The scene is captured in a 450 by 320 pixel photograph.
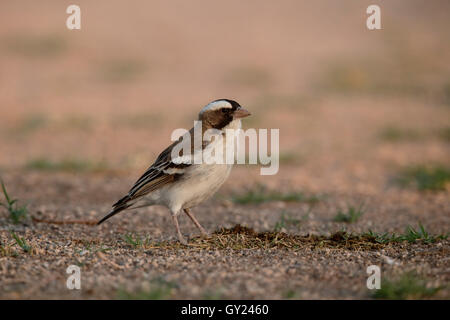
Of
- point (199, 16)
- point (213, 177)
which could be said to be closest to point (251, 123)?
point (213, 177)

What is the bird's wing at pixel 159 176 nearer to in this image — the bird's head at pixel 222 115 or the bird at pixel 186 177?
the bird at pixel 186 177

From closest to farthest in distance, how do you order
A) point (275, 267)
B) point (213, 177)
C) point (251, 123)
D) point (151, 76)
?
point (275, 267) < point (213, 177) < point (251, 123) < point (151, 76)

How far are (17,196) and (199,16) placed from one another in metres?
22.2

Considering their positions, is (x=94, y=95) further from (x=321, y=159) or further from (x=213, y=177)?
(x=213, y=177)

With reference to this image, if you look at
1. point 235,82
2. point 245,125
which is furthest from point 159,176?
point 235,82

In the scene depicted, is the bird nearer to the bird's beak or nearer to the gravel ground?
the bird's beak

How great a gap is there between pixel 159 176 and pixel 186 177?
1.15 feet

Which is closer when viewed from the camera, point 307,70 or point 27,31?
point 307,70

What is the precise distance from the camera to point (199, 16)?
2839 cm

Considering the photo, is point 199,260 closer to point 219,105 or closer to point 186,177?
point 186,177

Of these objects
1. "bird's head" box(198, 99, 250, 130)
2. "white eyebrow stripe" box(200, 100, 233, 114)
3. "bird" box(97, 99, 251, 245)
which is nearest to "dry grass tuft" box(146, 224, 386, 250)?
"bird" box(97, 99, 251, 245)

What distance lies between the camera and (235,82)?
18.8 metres

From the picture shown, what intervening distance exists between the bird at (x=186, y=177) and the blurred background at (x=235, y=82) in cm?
313
